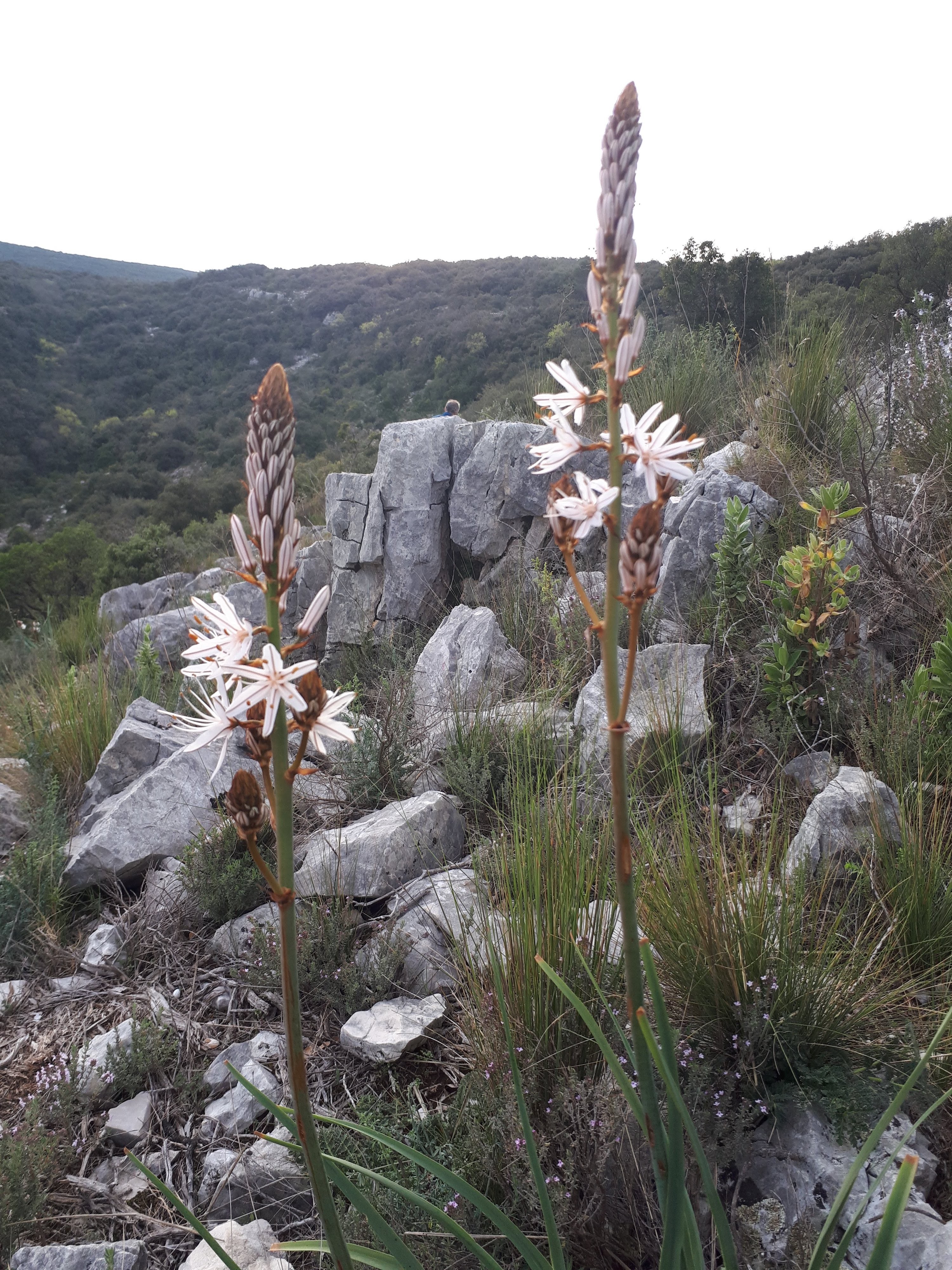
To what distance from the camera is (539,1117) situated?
2211 mm

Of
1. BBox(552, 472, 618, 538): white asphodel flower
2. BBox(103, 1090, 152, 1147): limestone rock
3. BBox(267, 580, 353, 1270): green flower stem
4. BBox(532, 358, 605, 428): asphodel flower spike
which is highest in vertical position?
BBox(532, 358, 605, 428): asphodel flower spike

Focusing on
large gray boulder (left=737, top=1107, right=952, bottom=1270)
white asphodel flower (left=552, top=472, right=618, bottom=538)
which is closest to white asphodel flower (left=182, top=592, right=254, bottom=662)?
white asphodel flower (left=552, top=472, right=618, bottom=538)

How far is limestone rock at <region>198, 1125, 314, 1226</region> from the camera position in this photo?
2320mm

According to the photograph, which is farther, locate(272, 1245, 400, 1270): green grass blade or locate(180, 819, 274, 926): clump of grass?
locate(180, 819, 274, 926): clump of grass

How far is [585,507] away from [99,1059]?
3.16 m

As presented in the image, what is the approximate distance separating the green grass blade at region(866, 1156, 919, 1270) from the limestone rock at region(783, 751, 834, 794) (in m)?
2.50

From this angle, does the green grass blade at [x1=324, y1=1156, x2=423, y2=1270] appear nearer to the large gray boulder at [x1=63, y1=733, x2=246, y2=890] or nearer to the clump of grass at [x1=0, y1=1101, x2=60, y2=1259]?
the clump of grass at [x1=0, y1=1101, x2=60, y2=1259]

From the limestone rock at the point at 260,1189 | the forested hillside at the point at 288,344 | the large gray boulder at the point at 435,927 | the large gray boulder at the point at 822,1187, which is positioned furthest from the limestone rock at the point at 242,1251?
the forested hillside at the point at 288,344

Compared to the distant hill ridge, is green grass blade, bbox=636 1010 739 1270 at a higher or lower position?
lower

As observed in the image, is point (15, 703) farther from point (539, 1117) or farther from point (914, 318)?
point (914, 318)

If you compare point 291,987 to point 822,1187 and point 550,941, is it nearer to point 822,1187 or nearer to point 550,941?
point 550,941

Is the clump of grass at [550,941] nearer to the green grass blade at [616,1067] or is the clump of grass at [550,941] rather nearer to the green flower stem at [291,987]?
the green grass blade at [616,1067]

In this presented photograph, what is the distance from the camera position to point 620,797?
1.10 metres

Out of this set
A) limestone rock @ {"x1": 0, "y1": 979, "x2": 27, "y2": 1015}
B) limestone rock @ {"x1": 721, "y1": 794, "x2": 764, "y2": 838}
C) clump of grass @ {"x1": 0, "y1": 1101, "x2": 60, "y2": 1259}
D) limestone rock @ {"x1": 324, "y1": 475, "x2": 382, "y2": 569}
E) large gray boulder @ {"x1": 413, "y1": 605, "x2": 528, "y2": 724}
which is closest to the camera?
clump of grass @ {"x1": 0, "y1": 1101, "x2": 60, "y2": 1259}
